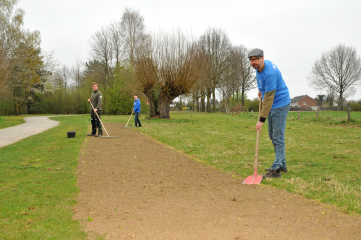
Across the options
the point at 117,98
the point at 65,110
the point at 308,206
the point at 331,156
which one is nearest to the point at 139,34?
the point at 117,98

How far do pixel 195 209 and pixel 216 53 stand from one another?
159 feet

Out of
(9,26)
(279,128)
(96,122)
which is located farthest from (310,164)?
A: (9,26)

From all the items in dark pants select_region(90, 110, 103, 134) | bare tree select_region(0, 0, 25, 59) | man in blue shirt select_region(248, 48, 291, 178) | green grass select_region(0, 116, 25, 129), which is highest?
bare tree select_region(0, 0, 25, 59)

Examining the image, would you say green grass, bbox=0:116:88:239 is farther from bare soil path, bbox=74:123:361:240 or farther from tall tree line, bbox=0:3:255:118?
tall tree line, bbox=0:3:255:118

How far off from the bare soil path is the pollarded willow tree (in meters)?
18.6

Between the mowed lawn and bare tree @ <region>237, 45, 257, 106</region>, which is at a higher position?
bare tree @ <region>237, 45, 257, 106</region>

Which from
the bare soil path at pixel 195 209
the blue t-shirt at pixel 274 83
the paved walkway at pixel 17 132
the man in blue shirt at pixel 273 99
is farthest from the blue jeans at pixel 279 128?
the paved walkway at pixel 17 132

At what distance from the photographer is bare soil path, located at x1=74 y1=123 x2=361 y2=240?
3.29m

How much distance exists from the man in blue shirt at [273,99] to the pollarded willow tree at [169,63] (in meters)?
18.8

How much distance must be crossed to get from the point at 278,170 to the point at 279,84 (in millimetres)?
1713

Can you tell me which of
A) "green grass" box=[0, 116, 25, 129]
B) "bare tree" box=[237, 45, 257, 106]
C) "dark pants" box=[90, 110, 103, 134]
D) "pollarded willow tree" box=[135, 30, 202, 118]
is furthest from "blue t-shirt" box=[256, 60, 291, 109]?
"bare tree" box=[237, 45, 257, 106]

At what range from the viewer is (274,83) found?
212 inches

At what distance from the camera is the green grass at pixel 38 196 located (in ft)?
10.8

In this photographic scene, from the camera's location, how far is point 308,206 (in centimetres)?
404
